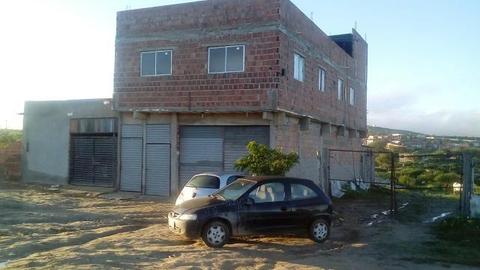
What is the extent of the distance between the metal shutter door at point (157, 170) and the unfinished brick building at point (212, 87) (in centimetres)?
4

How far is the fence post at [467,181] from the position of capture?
1436 centimetres

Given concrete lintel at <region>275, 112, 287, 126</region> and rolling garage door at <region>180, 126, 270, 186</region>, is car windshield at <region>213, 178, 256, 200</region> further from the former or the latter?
rolling garage door at <region>180, 126, 270, 186</region>

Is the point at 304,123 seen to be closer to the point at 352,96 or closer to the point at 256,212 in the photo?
the point at 352,96

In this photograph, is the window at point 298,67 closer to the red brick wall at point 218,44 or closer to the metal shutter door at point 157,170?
the red brick wall at point 218,44

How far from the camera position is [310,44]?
20.8 meters

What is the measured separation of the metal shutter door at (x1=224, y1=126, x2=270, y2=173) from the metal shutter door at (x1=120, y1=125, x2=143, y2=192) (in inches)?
153

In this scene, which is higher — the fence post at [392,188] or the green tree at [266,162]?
the green tree at [266,162]

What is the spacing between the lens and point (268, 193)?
11.2 meters

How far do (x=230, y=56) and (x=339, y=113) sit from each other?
8.77 meters

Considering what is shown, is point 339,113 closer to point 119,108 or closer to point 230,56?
point 230,56

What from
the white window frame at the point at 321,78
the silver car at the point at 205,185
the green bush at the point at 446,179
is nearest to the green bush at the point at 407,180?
the green bush at the point at 446,179

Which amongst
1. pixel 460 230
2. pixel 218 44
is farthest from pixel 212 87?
pixel 460 230

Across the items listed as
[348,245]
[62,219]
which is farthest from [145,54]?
[348,245]

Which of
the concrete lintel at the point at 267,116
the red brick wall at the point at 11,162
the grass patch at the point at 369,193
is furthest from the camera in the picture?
the red brick wall at the point at 11,162
